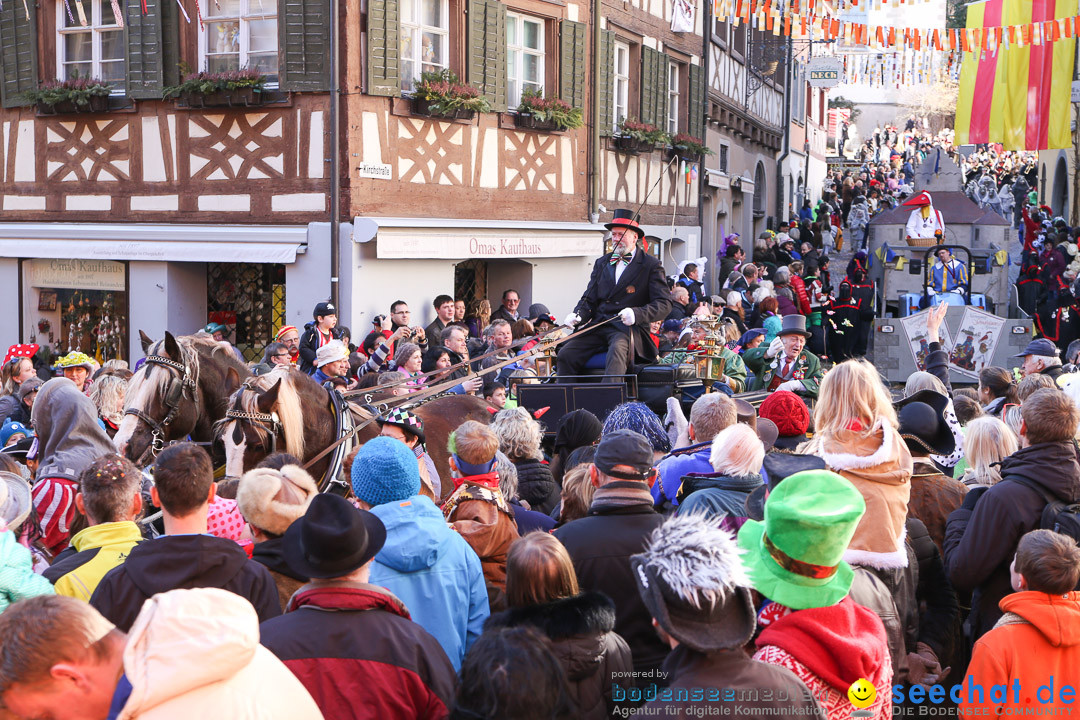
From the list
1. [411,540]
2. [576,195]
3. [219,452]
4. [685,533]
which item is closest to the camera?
[685,533]

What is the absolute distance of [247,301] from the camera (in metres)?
13.8

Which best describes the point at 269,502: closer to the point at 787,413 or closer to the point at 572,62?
the point at 787,413

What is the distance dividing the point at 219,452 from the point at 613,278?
4.15m

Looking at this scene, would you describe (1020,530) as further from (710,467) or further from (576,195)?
(576,195)

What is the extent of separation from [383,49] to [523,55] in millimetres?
3219

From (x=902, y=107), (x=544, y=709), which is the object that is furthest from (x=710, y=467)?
(x=902, y=107)

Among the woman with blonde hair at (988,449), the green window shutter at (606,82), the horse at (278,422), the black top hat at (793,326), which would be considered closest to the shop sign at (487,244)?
the green window shutter at (606,82)

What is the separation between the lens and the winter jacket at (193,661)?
7.40ft

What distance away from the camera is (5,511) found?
14.0ft

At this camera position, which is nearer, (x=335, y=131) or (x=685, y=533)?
(x=685, y=533)

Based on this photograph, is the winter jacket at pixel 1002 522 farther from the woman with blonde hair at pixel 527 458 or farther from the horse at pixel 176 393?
the horse at pixel 176 393

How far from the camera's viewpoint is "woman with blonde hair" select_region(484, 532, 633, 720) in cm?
311

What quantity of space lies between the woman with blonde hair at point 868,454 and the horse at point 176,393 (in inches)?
122

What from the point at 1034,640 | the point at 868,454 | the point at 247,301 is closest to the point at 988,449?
the point at 868,454
